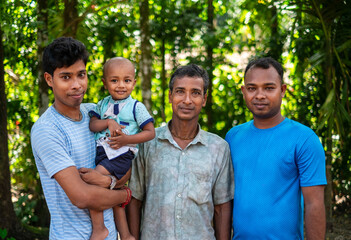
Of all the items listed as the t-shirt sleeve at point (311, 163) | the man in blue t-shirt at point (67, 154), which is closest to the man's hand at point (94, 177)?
the man in blue t-shirt at point (67, 154)

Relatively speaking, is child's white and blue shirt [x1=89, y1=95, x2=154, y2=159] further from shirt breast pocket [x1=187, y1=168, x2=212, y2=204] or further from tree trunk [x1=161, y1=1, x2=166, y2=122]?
tree trunk [x1=161, y1=1, x2=166, y2=122]

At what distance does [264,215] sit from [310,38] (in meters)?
3.43

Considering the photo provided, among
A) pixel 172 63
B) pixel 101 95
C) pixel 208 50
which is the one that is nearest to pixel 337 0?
pixel 208 50

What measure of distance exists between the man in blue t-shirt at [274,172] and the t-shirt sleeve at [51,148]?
113 centimetres

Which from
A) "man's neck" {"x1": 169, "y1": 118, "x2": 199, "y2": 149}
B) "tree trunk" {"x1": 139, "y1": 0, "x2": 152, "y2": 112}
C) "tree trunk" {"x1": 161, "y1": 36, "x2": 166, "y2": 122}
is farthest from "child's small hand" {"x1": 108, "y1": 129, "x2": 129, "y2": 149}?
"tree trunk" {"x1": 161, "y1": 36, "x2": 166, "y2": 122}

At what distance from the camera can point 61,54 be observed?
2293 millimetres

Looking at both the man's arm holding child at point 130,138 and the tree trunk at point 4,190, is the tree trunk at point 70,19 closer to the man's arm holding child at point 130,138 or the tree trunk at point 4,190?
the tree trunk at point 4,190

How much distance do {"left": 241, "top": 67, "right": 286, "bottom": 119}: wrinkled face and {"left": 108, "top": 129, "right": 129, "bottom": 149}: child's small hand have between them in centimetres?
87

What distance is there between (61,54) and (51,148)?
0.55m

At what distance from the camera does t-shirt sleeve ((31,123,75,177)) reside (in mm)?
2191

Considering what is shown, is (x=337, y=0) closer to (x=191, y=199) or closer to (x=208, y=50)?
→ (x=208, y=50)

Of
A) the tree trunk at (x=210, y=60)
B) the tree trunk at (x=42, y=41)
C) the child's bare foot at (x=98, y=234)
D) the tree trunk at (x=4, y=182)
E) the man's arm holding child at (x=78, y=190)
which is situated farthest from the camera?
the tree trunk at (x=210, y=60)

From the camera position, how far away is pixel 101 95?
6262mm

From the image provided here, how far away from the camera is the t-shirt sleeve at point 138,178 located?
8.72ft
